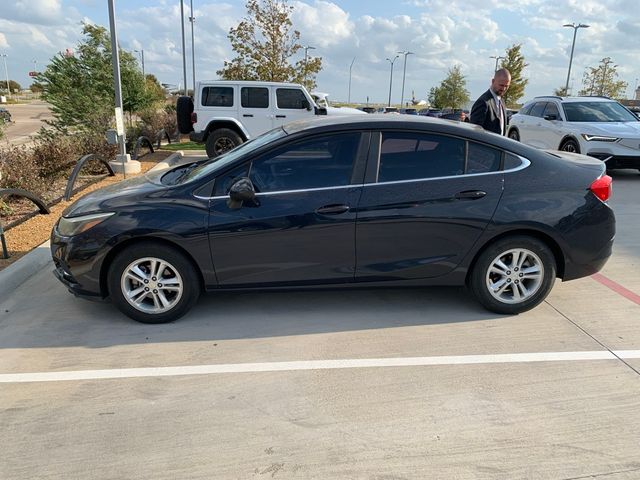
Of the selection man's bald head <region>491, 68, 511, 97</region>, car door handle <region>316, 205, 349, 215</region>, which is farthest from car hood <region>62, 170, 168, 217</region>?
man's bald head <region>491, 68, 511, 97</region>

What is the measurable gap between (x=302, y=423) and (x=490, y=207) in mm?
2209

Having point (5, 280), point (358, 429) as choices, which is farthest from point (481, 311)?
point (5, 280)

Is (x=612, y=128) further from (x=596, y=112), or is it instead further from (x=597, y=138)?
(x=596, y=112)

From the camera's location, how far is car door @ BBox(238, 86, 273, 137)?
509 inches

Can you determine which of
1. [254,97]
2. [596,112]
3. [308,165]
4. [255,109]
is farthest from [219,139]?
[308,165]

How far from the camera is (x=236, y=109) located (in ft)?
42.4

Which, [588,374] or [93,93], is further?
[93,93]

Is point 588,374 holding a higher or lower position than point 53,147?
lower

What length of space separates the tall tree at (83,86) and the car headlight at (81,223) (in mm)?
10890

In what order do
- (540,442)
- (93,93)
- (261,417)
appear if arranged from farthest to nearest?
(93,93) < (261,417) < (540,442)

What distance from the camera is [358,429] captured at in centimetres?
276

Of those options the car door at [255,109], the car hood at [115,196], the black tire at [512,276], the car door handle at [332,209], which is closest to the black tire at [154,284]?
the car hood at [115,196]

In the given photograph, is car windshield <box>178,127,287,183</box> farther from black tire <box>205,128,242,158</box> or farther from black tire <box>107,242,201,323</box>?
black tire <box>205,128,242,158</box>

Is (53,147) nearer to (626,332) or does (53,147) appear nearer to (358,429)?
(358,429)
